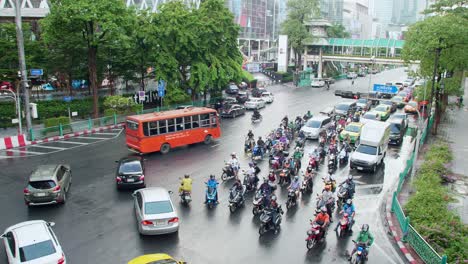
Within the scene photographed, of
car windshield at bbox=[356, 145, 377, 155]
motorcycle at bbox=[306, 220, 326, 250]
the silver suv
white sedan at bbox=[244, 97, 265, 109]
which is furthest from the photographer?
white sedan at bbox=[244, 97, 265, 109]

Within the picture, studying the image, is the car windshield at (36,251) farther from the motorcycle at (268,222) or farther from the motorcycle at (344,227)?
the motorcycle at (344,227)

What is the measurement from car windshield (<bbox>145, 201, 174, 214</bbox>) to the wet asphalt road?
3.29 ft

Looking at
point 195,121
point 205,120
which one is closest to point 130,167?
point 195,121

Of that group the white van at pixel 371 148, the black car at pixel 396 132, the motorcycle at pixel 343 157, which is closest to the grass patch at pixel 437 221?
the white van at pixel 371 148

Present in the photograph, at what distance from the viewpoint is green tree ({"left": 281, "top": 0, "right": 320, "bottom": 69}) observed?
76.5m

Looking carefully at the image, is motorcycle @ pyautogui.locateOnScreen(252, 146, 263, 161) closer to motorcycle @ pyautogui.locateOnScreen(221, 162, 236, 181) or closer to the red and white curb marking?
motorcycle @ pyautogui.locateOnScreen(221, 162, 236, 181)

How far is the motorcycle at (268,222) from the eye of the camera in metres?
15.3

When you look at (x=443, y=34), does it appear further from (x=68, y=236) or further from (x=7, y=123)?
(x=7, y=123)

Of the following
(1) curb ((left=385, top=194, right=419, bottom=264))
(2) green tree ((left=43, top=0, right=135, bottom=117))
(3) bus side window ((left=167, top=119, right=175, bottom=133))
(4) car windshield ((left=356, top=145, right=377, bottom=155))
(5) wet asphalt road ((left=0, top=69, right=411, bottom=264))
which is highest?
(2) green tree ((left=43, top=0, right=135, bottom=117))

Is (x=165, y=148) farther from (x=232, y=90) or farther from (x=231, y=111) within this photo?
(x=232, y=90)

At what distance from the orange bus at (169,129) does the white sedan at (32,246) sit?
12.6m

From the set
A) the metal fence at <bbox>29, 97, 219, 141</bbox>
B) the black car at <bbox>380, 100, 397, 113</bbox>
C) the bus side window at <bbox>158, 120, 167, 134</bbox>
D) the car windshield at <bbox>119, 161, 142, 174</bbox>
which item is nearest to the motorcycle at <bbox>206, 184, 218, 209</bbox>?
the car windshield at <bbox>119, 161, 142, 174</bbox>

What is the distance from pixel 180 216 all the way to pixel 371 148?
43.9 feet

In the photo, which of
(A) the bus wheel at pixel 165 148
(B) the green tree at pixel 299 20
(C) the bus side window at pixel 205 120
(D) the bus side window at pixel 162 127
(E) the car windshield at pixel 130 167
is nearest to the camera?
(E) the car windshield at pixel 130 167
